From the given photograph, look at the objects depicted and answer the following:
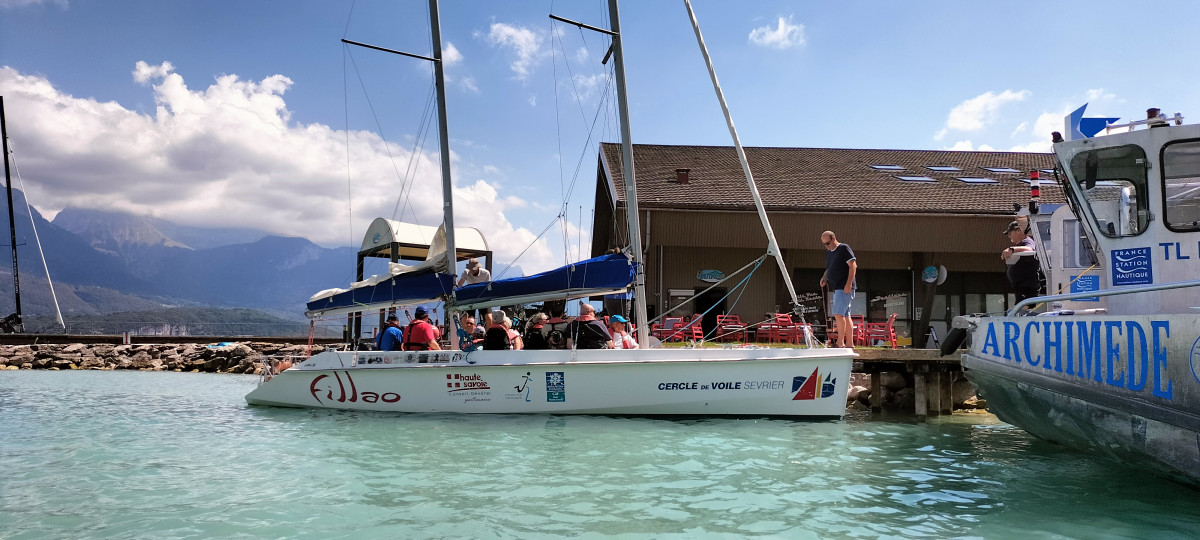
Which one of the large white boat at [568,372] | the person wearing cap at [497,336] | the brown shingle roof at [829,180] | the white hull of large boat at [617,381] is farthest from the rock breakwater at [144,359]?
the person wearing cap at [497,336]

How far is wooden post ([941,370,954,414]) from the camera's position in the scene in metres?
12.4

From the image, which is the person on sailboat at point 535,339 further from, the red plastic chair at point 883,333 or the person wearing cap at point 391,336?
the red plastic chair at point 883,333

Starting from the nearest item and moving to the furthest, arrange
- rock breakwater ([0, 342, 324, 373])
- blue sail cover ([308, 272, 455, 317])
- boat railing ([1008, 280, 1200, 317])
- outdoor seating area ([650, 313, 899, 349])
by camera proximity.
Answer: boat railing ([1008, 280, 1200, 317]), blue sail cover ([308, 272, 455, 317]), outdoor seating area ([650, 313, 899, 349]), rock breakwater ([0, 342, 324, 373])

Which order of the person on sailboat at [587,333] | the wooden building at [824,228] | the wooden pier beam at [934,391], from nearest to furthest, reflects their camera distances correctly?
the person on sailboat at [587,333], the wooden pier beam at [934,391], the wooden building at [824,228]

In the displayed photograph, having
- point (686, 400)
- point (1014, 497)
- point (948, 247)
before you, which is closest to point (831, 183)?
point (948, 247)

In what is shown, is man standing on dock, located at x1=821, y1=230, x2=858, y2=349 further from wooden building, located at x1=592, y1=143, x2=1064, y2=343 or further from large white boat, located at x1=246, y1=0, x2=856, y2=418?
wooden building, located at x1=592, y1=143, x2=1064, y2=343

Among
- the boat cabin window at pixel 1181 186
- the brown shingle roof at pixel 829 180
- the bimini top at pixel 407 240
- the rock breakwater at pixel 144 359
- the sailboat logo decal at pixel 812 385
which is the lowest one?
the rock breakwater at pixel 144 359

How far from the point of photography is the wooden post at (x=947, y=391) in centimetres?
1241

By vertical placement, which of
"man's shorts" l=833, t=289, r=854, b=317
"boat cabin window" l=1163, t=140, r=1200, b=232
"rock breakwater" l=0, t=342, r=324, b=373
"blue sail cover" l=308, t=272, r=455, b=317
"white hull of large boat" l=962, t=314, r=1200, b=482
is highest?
"boat cabin window" l=1163, t=140, r=1200, b=232

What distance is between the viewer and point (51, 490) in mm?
6293

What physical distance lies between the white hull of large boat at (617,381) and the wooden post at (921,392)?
2.73 metres

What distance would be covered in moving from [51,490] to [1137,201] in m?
9.95

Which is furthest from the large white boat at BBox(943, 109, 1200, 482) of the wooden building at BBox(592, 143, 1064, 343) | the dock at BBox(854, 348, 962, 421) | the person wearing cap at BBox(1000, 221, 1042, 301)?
the wooden building at BBox(592, 143, 1064, 343)

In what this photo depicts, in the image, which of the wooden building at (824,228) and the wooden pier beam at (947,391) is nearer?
the wooden pier beam at (947,391)
